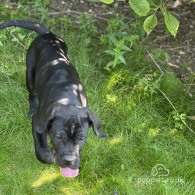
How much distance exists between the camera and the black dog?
3.67 m

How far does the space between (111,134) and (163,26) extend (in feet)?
6.72

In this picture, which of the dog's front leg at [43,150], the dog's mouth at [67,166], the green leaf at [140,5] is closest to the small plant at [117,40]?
the dog's front leg at [43,150]

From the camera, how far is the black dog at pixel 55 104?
3.67m

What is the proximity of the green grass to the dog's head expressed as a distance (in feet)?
2.16

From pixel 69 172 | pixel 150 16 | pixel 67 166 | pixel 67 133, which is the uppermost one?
pixel 150 16

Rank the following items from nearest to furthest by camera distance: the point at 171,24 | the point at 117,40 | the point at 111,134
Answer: the point at 171,24
the point at 111,134
the point at 117,40

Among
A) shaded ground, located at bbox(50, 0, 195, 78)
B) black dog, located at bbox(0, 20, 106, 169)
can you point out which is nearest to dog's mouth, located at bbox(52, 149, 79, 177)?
black dog, located at bbox(0, 20, 106, 169)

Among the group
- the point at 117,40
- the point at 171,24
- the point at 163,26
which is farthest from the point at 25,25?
the point at 163,26

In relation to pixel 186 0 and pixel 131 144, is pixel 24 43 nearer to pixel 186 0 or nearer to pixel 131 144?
pixel 131 144

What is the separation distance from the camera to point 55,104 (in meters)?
3.83

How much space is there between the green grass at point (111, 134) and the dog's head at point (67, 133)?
25.9 inches

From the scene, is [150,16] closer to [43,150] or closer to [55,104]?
[55,104]

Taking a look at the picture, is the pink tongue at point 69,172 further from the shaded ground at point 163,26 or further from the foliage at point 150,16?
the shaded ground at point 163,26

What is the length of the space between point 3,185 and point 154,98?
2.01 metres
